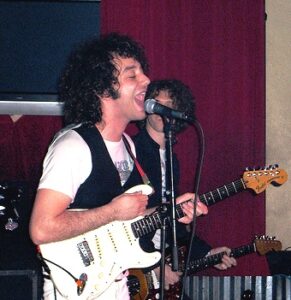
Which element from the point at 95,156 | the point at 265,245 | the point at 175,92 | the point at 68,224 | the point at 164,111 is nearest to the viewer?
the point at 164,111

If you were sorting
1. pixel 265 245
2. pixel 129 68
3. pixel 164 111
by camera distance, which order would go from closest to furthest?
pixel 164 111
pixel 129 68
pixel 265 245

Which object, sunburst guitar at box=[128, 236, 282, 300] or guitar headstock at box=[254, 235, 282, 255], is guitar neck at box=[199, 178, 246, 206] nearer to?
sunburst guitar at box=[128, 236, 282, 300]

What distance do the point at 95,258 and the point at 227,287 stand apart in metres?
2.02

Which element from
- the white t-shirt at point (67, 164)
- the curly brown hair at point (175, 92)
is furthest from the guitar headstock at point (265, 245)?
the white t-shirt at point (67, 164)

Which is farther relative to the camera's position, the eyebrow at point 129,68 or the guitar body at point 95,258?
the eyebrow at point 129,68

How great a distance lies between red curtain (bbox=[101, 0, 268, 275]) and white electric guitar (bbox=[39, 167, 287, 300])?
1.70 m

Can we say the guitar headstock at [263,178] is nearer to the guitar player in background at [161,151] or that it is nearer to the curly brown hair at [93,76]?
the guitar player in background at [161,151]

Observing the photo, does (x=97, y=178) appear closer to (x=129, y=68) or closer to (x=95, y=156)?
(x=95, y=156)

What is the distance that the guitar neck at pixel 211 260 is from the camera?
3904 mm

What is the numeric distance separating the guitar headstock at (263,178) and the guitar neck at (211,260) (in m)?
0.57

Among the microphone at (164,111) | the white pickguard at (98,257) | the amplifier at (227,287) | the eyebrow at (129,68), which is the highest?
the eyebrow at (129,68)

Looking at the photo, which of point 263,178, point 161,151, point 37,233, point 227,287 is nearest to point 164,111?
point 37,233

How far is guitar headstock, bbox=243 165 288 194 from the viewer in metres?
3.65

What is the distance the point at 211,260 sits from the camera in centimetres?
397
